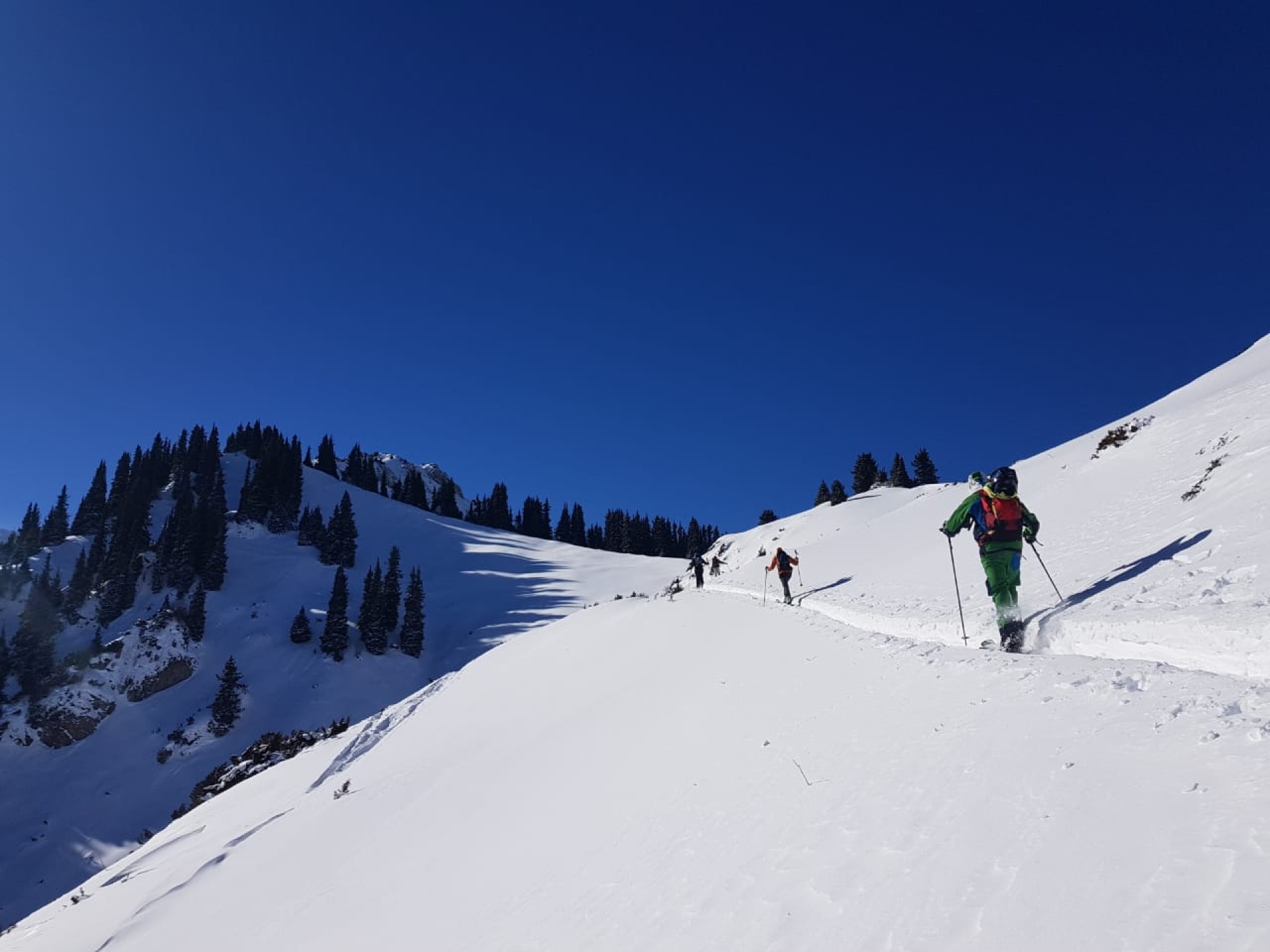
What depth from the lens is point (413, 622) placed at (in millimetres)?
68750

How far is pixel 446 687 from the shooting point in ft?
71.6

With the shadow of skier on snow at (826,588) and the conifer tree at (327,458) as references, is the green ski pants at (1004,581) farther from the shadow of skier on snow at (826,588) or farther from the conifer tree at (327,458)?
the conifer tree at (327,458)

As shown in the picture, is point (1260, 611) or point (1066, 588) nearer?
point (1260, 611)

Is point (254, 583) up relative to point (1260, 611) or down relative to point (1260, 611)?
up

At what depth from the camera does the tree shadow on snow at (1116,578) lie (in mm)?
8797

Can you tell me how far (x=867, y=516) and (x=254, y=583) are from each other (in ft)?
209

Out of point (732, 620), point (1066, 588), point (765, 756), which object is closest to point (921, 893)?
point (765, 756)

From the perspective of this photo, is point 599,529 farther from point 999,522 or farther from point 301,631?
point 999,522

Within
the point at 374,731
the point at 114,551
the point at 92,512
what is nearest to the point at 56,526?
the point at 92,512

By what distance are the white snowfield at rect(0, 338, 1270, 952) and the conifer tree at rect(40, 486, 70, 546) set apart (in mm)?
99079

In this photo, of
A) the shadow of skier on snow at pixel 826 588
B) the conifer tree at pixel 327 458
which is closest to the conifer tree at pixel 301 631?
the shadow of skier on snow at pixel 826 588

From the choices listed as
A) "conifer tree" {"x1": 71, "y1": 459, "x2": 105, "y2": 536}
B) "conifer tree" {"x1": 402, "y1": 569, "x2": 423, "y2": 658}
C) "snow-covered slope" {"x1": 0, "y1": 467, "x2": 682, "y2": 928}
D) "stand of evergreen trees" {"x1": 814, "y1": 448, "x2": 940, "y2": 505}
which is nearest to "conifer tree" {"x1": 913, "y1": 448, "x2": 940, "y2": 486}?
"stand of evergreen trees" {"x1": 814, "y1": 448, "x2": 940, "y2": 505}

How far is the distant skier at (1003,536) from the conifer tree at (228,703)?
190 ft

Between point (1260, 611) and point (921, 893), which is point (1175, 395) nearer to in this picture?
point (1260, 611)
